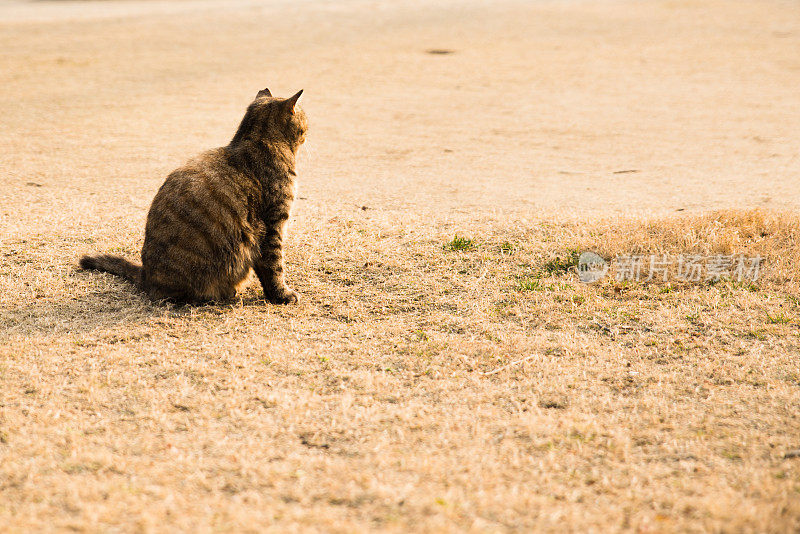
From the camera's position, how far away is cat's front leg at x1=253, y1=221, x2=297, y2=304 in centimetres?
489

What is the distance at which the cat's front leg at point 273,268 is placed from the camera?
4.89 metres

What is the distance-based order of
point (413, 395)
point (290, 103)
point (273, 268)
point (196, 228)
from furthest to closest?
point (290, 103) → point (273, 268) → point (196, 228) → point (413, 395)

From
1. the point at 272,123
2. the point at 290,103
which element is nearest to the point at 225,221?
the point at 272,123

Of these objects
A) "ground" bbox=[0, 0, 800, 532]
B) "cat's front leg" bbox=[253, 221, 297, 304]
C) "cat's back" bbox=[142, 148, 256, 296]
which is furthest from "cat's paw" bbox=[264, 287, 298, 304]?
"cat's back" bbox=[142, 148, 256, 296]

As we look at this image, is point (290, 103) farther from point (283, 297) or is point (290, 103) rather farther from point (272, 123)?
point (283, 297)

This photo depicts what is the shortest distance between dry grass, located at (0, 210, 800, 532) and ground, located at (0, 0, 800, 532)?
0.02 meters

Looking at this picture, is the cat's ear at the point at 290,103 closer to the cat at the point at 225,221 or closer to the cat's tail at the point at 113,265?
the cat at the point at 225,221

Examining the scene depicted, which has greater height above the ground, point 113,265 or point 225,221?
point 225,221

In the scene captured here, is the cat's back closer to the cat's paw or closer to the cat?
the cat

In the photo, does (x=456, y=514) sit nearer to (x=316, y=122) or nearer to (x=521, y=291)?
(x=521, y=291)

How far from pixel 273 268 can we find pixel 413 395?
1.62 m

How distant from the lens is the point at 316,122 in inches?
436

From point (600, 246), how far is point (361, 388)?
2.78m

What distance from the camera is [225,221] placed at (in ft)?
15.4
